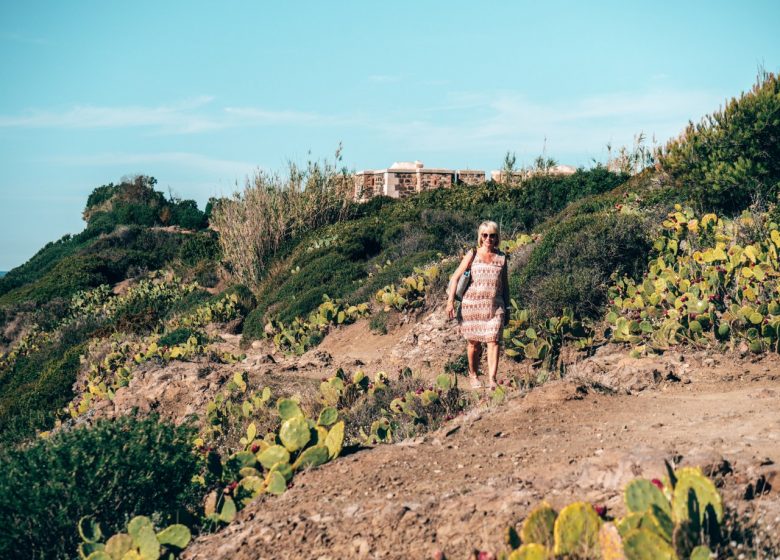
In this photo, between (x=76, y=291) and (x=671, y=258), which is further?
(x=76, y=291)

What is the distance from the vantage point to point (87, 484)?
5.09 meters

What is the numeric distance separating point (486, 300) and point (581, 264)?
12.8 feet

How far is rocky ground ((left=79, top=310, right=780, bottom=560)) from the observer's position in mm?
4074

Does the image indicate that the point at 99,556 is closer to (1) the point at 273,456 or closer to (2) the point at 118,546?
(2) the point at 118,546

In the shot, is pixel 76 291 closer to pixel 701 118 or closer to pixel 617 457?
pixel 701 118

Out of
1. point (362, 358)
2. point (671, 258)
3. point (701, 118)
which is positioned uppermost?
point (701, 118)

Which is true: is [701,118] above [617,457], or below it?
above

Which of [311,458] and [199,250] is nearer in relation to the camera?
[311,458]

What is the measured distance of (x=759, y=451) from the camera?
4.67 m

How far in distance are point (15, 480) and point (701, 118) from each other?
40.8 feet

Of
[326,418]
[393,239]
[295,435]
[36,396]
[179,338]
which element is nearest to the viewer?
[295,435]

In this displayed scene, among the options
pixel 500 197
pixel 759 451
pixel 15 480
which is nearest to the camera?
pixel 759 451

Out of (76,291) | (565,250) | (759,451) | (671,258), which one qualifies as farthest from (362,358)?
(76,291)

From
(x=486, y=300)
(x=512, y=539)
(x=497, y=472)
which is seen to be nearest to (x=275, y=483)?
(x=497, y=472)
